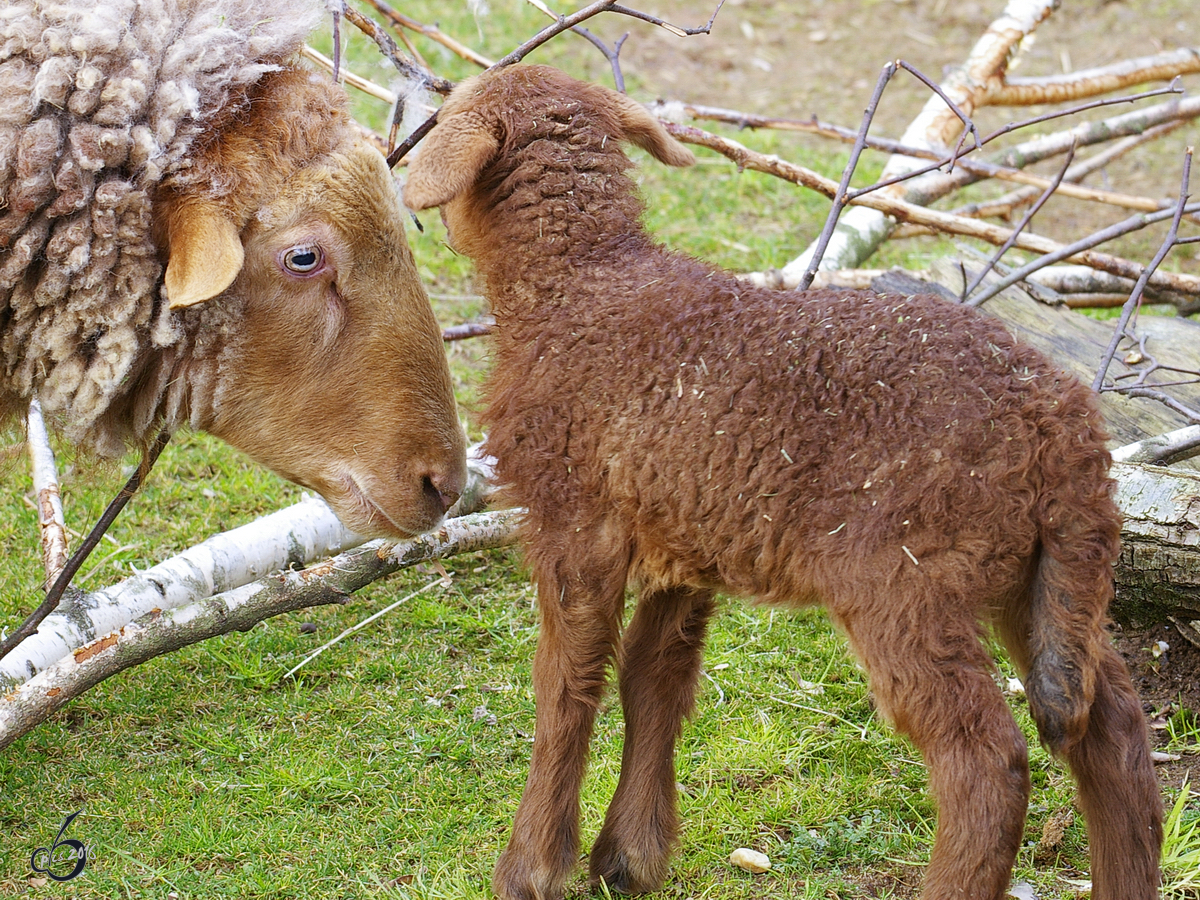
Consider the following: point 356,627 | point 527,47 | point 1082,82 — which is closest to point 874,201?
point 527,47

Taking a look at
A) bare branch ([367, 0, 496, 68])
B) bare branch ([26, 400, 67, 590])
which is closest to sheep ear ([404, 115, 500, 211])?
bare branch ([26, 400, 67, 590])

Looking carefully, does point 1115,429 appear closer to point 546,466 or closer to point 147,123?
point 546,466

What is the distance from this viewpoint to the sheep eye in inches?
120

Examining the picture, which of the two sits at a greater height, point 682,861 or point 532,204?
point 532,204

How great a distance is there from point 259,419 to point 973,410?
1850 mm

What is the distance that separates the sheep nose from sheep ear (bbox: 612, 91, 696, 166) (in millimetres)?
1099

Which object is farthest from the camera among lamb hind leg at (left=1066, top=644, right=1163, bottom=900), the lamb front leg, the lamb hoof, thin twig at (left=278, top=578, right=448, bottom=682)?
thin twig at (left=278, top=578, right=448, bottom=682)

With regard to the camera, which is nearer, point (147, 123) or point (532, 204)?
point (147, 123)

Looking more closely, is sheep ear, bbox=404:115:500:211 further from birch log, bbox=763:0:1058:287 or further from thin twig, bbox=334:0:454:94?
birch log, bbox=763:0:1058:287

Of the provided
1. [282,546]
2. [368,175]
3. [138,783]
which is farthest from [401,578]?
[368,175]

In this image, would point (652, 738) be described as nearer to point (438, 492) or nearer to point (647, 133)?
point (438, 492)

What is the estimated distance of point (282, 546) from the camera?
14.9ft

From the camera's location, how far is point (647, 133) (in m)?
3.47

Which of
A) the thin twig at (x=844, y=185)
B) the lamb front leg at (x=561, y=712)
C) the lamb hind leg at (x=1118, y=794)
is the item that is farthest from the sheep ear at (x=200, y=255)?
the lamb hind leg at (x=1118, y=794)
